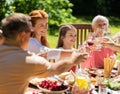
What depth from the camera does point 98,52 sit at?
5.03 meters

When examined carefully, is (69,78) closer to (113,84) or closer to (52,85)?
(52,85)

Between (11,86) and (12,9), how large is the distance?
19.7 feet

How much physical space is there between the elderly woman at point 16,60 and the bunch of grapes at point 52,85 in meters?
0.49

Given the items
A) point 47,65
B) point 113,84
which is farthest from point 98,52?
point 47,65

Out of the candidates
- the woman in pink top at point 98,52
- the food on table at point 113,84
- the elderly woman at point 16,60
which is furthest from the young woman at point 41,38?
the elderly woman at point 16,60

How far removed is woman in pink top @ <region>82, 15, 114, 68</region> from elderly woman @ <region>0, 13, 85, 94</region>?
180 centimetres

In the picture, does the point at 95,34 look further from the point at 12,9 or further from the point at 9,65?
the point at 12,9

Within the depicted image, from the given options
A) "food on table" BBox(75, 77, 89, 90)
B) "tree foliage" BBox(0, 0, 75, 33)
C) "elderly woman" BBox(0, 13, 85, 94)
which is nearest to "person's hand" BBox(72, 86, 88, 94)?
"food on table" BBox(75, 77, 89, 90)

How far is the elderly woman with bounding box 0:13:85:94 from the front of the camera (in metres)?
2.87

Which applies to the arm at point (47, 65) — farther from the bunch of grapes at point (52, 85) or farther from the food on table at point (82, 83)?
the bunch of grapes at point (52, 85)

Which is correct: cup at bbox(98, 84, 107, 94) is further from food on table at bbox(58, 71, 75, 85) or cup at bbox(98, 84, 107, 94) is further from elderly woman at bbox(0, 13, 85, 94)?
elderly woman at bbox(0, 13, 85, 94)

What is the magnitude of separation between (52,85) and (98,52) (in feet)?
5.61

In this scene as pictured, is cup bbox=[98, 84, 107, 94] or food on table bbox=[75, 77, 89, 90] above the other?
food on table bbox=[75, 77, 89, 90]

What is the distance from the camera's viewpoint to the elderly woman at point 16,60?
9.43 ft
